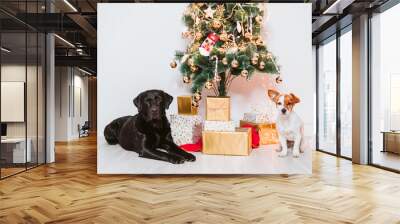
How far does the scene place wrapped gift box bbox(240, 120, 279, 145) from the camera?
533 centimetres

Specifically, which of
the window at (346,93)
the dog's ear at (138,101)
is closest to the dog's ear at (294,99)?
the dog's ear at (138,101)

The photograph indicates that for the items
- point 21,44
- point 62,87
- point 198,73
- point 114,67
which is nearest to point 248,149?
point 198,73

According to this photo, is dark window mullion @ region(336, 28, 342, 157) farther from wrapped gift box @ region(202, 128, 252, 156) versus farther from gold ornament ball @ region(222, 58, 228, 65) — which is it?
gold ornament ball @ region(222, 58, 228, 65)

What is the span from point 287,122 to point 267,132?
13.3 inches

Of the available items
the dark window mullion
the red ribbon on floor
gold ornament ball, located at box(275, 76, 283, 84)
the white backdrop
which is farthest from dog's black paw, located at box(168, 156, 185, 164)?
the dark window mullion

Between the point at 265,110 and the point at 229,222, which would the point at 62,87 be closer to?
the point at 265,110

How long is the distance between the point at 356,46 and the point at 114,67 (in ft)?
15.0

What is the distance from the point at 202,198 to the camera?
4094 mm

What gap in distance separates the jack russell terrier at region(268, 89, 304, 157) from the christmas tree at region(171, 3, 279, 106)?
0.41m

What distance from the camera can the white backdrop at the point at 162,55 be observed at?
532cm

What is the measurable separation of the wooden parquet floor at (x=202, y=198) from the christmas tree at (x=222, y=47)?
1442mm

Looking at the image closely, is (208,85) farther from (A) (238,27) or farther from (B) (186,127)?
(A) (238,27)

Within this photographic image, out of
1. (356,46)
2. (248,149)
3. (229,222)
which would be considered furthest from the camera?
(356,46)

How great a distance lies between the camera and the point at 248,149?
17.0ft
